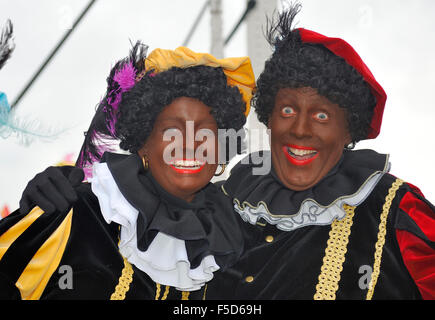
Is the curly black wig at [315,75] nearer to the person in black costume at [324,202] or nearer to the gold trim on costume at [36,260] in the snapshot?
the person in black costume at [324,202]

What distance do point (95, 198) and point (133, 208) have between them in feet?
0.70

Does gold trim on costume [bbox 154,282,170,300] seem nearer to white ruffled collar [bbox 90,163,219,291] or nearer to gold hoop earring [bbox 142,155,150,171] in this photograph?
white ruffled collar [bbox 90,163,219,291]

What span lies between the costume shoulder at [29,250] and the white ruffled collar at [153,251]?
0.19 meters

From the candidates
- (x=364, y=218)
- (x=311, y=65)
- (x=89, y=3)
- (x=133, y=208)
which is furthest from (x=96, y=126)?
(x=89, y=3)

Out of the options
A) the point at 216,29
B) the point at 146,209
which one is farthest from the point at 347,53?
the point at 216,29

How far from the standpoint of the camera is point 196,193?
2.04 metres

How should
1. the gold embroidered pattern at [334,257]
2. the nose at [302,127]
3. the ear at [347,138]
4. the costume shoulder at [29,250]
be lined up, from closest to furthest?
1. the costume shoulder at [29,250]
2. the gold embroidered pattern at [334,257]
3. the nose at [302,127]
4. the ear at [347,138]

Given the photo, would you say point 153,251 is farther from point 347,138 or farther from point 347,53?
point 347,53

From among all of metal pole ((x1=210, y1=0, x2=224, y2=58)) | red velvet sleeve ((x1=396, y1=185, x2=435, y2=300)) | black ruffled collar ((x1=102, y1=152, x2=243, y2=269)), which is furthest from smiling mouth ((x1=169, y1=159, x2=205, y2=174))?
metal pole ((x1=210, y1=0, x2=224, y2=58))

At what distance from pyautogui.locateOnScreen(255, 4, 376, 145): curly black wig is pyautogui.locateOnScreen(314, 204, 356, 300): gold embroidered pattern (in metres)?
0.42

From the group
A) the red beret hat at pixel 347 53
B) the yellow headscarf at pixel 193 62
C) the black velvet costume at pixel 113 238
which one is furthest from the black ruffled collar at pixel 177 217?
the red beret hat at pixel 347 53

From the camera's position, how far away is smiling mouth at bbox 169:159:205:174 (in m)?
1.91

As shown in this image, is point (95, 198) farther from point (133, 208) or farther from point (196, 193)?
point (196, 193)

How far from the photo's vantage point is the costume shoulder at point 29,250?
1.74m
